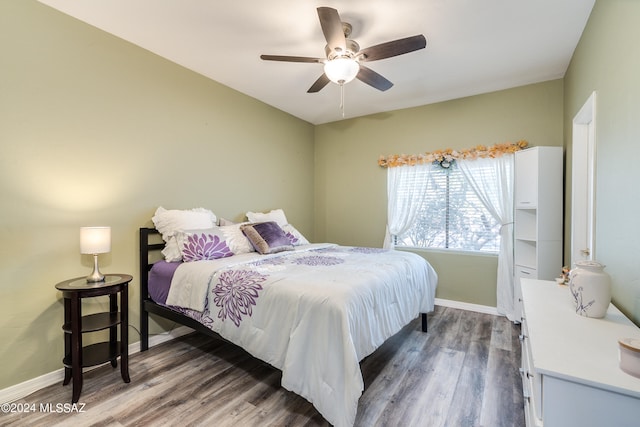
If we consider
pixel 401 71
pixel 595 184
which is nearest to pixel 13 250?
pixel 401 71

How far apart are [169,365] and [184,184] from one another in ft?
5.62

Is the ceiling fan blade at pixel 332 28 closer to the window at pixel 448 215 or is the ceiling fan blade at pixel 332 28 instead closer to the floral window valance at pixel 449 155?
the floral window valance at pixel 449 155

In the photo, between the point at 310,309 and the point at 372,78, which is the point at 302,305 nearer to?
the point at 310,309

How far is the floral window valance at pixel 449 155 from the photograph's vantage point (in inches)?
138

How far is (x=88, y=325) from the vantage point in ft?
6.86

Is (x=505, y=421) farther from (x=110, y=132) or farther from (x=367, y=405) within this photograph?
(x=110, y=132)

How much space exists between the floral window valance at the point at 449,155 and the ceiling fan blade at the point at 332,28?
2286mm

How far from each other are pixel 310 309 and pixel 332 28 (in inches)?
71.3

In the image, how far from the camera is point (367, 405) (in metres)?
1.95

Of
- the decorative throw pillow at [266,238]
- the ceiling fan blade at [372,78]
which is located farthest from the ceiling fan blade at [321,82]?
the decorative throw pillow at [266,238]

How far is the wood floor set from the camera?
182cm

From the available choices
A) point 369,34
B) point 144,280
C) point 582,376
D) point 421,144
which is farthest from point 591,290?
point 144,280

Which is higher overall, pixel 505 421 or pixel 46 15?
pixel 46 15

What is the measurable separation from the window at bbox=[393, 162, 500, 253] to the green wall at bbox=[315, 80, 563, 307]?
178 millimetres
